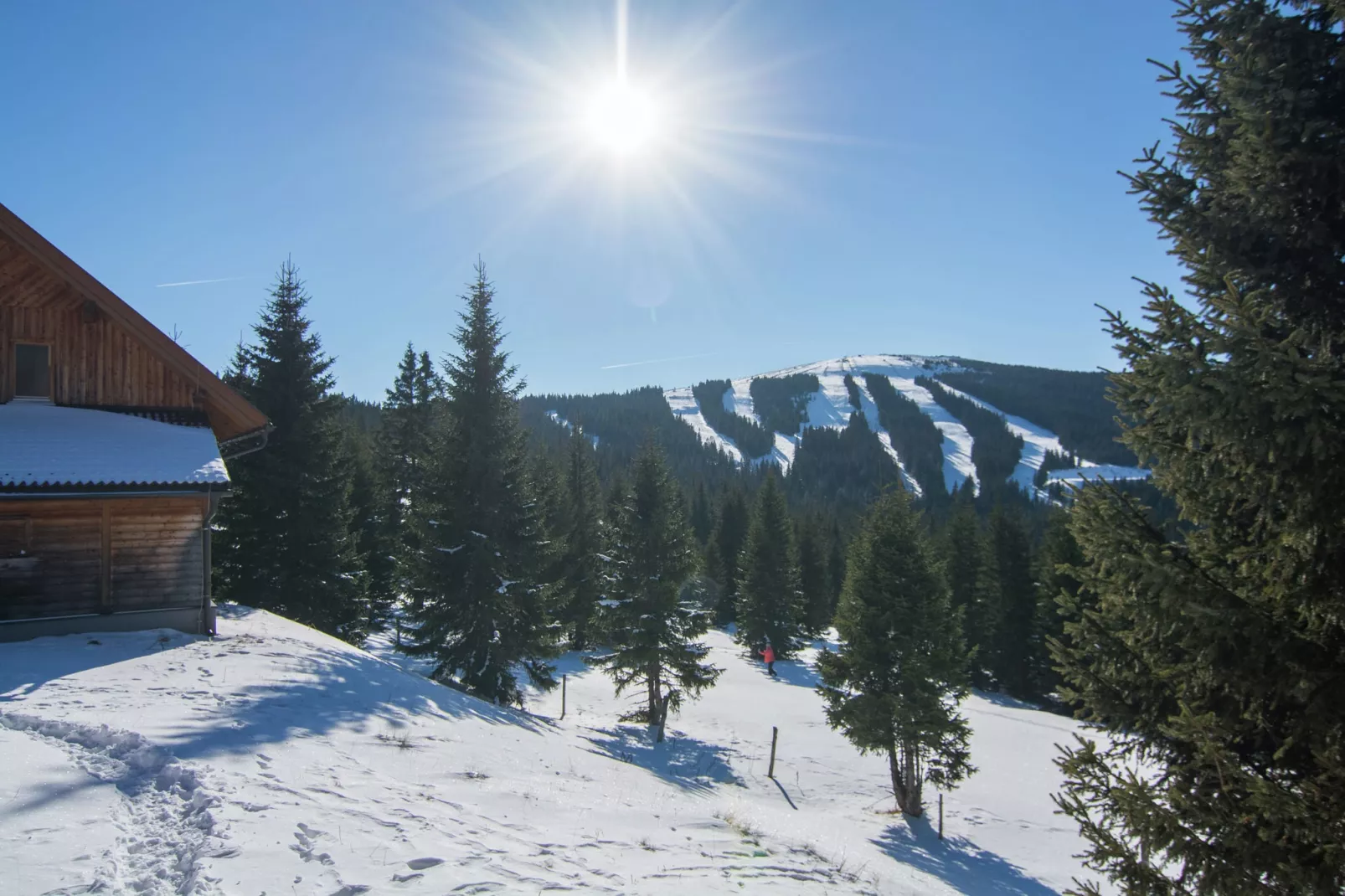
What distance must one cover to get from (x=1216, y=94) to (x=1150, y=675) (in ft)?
15.0

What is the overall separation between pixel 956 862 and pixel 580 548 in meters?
25.0

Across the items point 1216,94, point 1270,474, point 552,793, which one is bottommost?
point 552,793

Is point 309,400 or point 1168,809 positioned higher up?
point 309,400

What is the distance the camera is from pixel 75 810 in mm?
5645

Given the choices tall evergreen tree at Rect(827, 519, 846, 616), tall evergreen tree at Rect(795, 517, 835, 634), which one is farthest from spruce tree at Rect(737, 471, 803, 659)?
tall evergreen tree at Rect(827, 519, 846, 616)

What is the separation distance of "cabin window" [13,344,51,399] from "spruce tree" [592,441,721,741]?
53.6 ft

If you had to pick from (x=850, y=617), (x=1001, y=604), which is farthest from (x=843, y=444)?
(x=850, y=617)

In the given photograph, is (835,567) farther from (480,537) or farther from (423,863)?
(423,863)

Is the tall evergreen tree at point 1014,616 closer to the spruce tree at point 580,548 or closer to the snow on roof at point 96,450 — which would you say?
the spruce tree at point 580,548

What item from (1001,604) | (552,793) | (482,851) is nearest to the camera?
(482,851)

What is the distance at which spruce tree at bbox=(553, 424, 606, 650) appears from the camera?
35.4 m

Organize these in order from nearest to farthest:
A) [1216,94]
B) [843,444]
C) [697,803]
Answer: [1216,94] < [697,803] < [843,444]

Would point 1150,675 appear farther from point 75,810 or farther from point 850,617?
point 850,617

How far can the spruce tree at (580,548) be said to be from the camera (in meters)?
35.4
